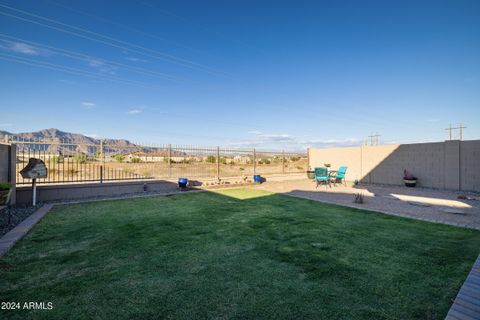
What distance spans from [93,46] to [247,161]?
10.1 metres

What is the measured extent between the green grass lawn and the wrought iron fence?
12.3 feet

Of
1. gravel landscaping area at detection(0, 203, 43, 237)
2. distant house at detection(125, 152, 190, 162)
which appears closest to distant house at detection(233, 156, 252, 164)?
distant house at detection(125, 152, 190, 162)

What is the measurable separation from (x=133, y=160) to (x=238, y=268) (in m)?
8.34

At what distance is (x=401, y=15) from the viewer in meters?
11.3

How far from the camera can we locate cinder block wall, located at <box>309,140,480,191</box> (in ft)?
30.8

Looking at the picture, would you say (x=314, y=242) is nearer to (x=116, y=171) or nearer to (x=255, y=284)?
(x=255, y=284)

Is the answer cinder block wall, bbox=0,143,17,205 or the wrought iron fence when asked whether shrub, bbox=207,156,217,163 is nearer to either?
the wrought iron fence

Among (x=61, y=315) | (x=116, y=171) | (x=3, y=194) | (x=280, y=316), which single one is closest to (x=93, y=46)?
(x=116, y=171)

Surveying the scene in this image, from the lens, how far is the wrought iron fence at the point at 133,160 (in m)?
7.59

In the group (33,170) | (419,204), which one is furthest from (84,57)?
(419,204)

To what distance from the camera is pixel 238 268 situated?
269cm

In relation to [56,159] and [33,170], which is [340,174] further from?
[56,159]

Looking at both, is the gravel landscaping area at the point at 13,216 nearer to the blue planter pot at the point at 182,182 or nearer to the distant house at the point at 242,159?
the blue planter pot at the point at 182,182

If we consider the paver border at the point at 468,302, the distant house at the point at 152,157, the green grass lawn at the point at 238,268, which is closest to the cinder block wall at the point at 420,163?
the green grass lawn at the point at 238,268
